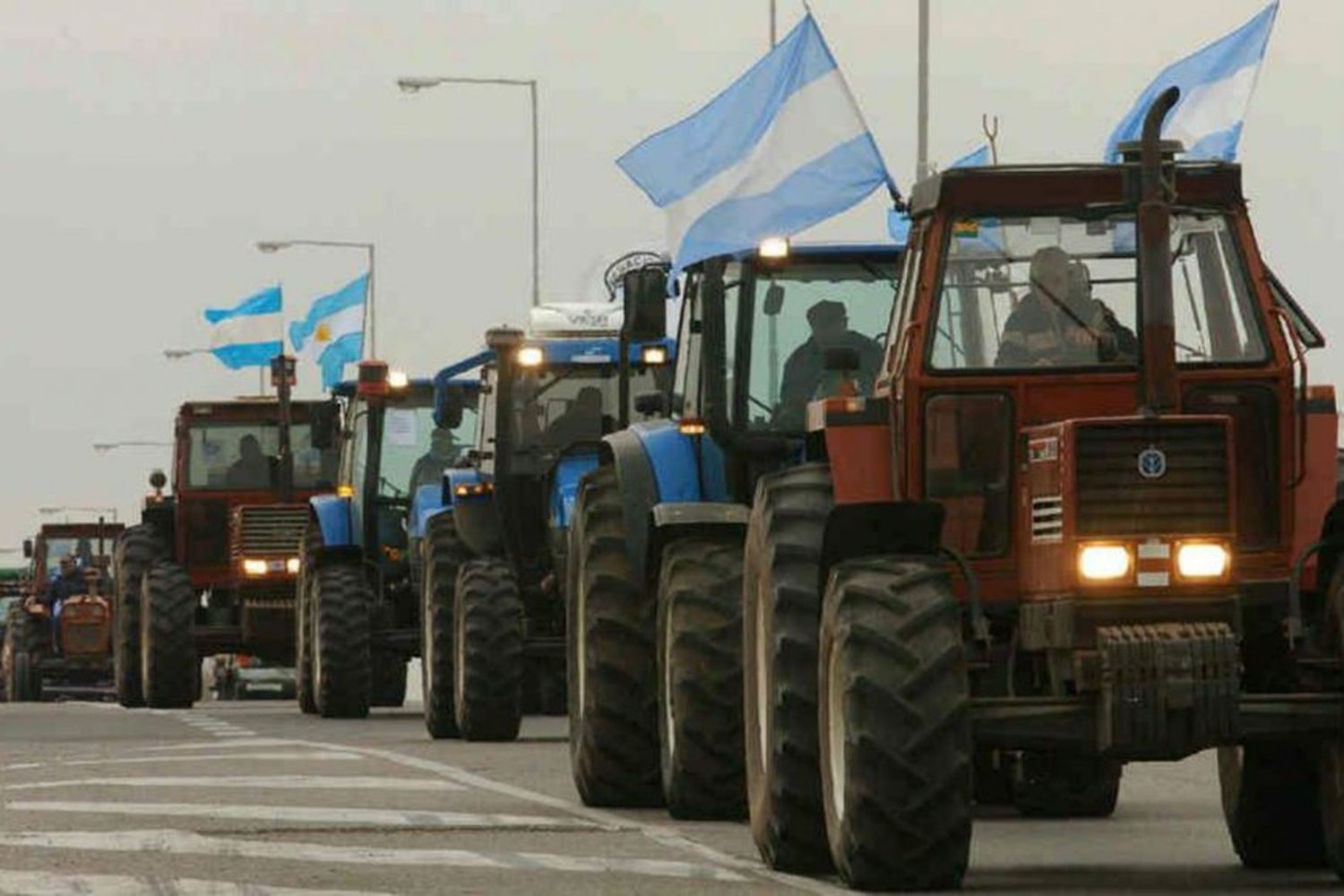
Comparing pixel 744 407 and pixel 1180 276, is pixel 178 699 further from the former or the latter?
pixel 1180 276

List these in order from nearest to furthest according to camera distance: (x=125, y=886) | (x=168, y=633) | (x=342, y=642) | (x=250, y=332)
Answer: (x=125, y=886)
(x=342, y=642)
(x=168, y=633)
(x=250, y=332)

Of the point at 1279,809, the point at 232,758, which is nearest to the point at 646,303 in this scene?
the point at 1279,809

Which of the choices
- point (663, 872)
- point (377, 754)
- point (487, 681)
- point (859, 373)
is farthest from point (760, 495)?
point (487, 681)

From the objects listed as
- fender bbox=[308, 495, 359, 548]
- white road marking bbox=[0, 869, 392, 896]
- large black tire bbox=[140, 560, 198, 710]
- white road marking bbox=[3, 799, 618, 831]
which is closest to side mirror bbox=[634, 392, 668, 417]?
white road marking bbox=[3, 799, 618, 831]

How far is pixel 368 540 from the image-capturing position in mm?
36156

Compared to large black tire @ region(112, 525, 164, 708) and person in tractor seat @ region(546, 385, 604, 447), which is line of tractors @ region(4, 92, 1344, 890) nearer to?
person in tractor seat @ region(546, 385, 604, 447)

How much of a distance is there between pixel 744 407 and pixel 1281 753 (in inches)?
166

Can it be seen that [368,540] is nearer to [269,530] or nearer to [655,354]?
[269,530]

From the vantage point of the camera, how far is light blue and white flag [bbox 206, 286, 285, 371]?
70.2 m

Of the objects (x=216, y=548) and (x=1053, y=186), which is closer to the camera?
(x=1053, y=186)

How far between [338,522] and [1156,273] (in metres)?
23.1

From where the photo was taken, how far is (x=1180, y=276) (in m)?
14.8

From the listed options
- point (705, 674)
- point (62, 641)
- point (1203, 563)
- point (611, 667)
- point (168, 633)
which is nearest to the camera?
point (1203, 563)

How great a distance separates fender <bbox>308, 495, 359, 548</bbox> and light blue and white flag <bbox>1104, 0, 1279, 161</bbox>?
10105mm
